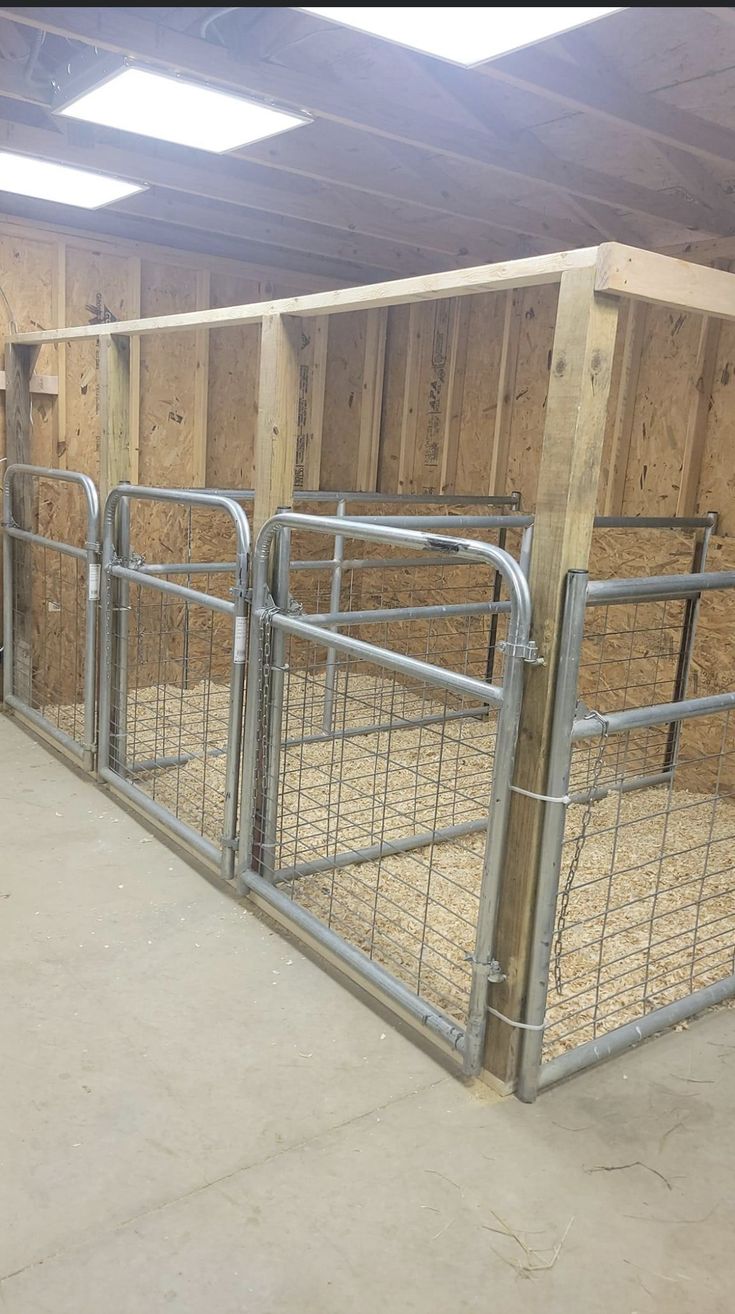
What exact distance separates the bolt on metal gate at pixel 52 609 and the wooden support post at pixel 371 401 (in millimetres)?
1732

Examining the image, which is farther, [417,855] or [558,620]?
[417,855]

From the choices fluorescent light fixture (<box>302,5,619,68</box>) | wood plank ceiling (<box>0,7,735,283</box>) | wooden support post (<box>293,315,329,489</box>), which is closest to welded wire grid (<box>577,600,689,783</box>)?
wood plank ceiling (<box>0,7,735,283</box>)

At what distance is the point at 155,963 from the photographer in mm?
2557

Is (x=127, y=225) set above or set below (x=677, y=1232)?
above

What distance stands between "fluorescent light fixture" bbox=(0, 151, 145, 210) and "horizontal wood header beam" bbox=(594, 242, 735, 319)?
2.56 meters

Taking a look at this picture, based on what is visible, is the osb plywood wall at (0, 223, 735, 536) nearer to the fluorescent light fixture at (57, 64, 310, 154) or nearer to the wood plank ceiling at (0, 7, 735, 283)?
the wood plank ceiling at (0, 7, 735, 283)

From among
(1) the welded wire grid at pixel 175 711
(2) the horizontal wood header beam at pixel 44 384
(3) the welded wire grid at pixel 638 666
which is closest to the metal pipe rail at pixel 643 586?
(1) the welded wire grid at pixel 175 711

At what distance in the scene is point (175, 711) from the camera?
4.89 m

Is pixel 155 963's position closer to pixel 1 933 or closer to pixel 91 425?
pixel 1 933

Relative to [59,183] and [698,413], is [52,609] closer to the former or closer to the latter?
[59,183]

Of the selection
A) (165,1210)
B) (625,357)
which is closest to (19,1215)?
(165,1210)

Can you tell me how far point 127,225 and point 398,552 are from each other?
7.58ft

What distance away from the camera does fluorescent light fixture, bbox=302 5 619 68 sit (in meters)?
2.01

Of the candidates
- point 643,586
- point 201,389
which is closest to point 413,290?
point 643,586
